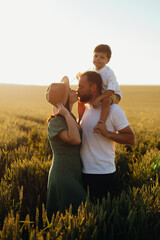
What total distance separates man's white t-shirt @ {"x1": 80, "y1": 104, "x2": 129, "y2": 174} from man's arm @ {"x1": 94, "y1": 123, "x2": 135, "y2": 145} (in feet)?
0.20

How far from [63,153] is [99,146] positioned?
1.53 ft

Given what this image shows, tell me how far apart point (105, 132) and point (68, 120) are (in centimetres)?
45

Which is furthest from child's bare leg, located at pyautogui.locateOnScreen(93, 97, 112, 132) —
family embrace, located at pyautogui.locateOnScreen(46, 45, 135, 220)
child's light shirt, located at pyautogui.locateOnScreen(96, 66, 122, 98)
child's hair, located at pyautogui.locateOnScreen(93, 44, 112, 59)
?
child's hair, located at pyautogui.locateOnScreen(93, 44, 112, 59)

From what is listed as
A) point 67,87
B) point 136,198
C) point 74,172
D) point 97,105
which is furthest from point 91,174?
point 67,87

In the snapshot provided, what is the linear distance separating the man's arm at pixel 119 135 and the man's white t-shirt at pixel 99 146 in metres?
0.06

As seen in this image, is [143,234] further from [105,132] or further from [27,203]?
[27,203]

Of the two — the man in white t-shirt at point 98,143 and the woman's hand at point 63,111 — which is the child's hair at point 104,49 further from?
the woman's hand at point 63,111

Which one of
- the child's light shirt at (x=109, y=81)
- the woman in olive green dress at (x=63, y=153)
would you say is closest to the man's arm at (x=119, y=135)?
the woman in olive green dress at (x=63, y=153)

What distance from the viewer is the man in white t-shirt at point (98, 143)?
2518 millimetres

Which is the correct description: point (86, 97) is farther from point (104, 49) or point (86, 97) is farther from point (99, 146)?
point (104, 49)

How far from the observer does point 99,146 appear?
2.55 meters

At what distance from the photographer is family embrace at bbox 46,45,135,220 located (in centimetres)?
233

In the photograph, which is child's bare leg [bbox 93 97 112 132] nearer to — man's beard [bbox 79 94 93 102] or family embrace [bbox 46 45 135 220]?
family embrace [bbox 46 45 135 220]

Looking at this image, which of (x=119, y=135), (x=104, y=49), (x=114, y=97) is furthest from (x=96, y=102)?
(x=104, y=49)
